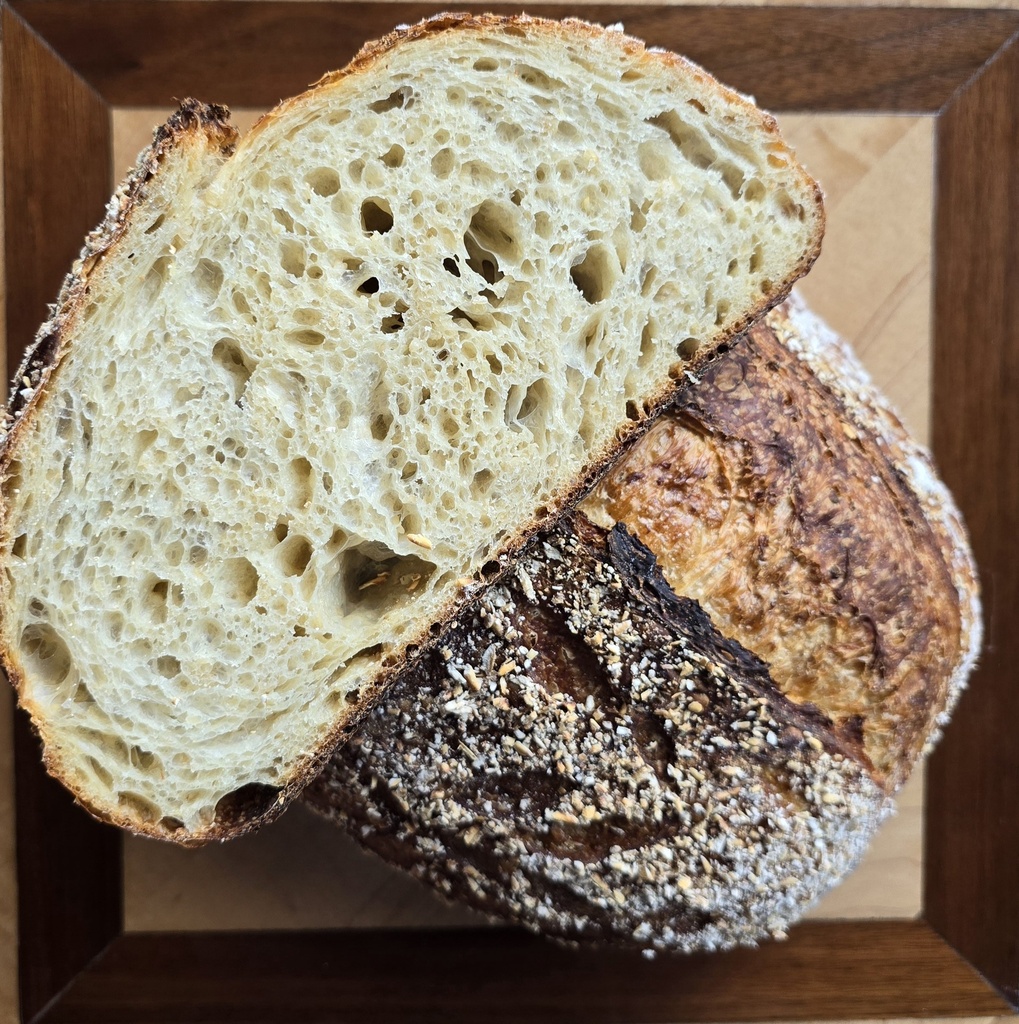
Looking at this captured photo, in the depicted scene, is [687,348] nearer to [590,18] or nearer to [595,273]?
[595,273]

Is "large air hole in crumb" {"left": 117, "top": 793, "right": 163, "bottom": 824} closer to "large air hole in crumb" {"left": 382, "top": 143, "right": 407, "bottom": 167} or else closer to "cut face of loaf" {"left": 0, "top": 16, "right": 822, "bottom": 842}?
"cut face of loaf" {"left": 0, "top": 16, "right": 822, "bottom": 842}

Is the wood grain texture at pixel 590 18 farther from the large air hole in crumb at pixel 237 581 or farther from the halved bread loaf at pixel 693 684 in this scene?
the large air hole in crumb at pixel 237 581

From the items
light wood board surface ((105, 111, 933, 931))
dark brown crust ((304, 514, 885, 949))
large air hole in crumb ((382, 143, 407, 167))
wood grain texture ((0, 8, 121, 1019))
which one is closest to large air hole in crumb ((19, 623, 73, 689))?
dark brown crust ((304, 514, 885, 949))

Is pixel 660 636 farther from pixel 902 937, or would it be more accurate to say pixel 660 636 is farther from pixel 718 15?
pixel 718 15

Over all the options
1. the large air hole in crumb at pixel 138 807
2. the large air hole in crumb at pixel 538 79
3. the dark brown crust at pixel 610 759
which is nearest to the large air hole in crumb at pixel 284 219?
the large air hole in crumb at pixel 538 79

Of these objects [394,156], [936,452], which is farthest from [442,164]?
[936,452]

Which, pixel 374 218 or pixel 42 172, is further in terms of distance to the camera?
pixel 42 172
